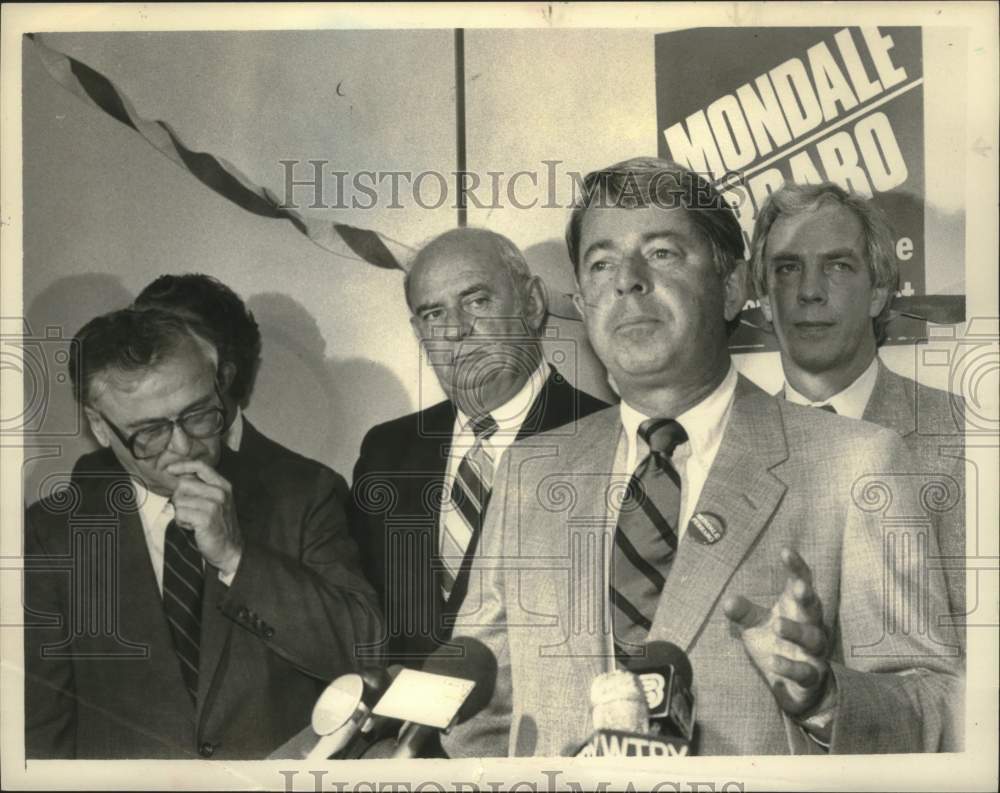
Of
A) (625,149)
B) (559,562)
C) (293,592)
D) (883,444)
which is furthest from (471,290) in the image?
(883,444)

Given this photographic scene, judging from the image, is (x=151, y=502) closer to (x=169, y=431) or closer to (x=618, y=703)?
(x=169, y=431)

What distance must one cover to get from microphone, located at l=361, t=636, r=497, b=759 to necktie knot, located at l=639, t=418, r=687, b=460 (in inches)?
24.1

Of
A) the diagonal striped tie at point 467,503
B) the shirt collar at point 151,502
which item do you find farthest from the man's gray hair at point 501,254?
the shirt collar at point 151,502

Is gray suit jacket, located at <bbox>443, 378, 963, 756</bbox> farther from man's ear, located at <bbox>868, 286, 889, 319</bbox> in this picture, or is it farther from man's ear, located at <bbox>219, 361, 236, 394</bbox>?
man's ear, located at <bbox>219, 361, 236, 394</bbox>

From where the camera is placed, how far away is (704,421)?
2.48 m

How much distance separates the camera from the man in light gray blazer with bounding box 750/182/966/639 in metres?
2.49

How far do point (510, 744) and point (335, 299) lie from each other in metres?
1.12

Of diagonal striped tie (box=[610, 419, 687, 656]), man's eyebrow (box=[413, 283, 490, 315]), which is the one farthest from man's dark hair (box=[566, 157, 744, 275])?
diagonal striped tie (box=[610, 419, 687, 656])

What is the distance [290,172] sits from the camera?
2.52 metres

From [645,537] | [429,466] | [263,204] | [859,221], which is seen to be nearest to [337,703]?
[429,466]

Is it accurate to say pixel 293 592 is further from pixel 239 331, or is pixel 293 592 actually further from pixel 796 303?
pixel 796 303

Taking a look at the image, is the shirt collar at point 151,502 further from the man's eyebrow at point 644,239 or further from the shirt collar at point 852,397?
the shirt collar at point 852,397

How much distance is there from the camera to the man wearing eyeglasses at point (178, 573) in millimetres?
2494

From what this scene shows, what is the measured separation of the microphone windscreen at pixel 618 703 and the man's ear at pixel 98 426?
1.27 metres
